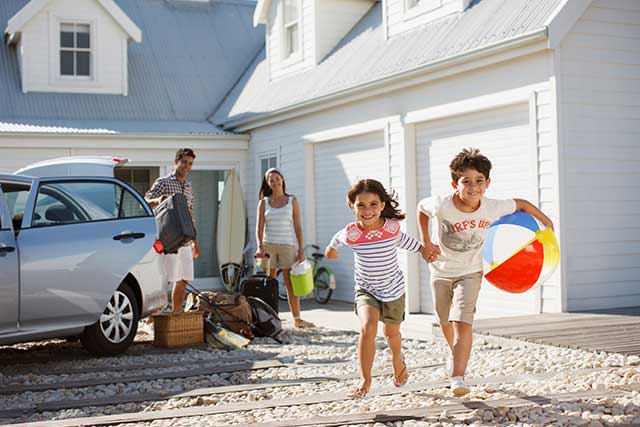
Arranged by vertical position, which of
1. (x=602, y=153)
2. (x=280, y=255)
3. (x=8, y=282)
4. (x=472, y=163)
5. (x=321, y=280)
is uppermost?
(x=602, y=153)

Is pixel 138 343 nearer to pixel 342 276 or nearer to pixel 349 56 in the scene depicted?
pixel 342 276

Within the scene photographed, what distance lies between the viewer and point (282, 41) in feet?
54.4

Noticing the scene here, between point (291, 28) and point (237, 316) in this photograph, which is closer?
point (237, 316)

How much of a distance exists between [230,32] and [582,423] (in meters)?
16.1

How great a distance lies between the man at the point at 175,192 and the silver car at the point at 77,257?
954 millimetres

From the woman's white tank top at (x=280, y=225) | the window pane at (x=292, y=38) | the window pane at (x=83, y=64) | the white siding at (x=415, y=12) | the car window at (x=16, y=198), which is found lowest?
the woman's white tank top at (x=280, y=225)

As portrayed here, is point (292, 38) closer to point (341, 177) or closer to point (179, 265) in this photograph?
point (341, 177)

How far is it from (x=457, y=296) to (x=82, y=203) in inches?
152

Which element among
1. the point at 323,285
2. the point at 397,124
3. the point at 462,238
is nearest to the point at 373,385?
the point at 462,238

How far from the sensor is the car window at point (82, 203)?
787cm

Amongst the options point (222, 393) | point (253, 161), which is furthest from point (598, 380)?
point (253, 161)

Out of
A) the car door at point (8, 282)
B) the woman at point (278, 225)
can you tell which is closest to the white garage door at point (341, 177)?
the woman at point (278, 225)

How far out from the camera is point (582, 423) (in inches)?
197

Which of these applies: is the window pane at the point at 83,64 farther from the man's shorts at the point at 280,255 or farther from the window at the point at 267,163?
the man's shorts at the point at 280,255
